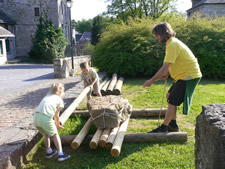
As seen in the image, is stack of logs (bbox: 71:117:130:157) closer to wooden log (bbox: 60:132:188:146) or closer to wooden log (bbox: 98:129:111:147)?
wooden log (bbox: 98:129:111:147)

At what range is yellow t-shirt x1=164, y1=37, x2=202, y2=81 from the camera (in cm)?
363

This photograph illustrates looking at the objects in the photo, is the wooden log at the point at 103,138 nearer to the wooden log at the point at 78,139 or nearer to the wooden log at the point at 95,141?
the wooden log at the point at 95,141

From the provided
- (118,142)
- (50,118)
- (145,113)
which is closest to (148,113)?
(145,113)

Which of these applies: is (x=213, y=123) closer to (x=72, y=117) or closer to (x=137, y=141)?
(x=137, y=141)

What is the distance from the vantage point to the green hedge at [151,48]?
10.7 metres

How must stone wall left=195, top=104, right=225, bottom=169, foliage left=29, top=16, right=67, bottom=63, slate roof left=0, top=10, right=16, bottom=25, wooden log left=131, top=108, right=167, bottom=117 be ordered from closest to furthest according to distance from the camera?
stone wall left=195, top=104, right=225, bottom=169 → wooden log left=131, top=108, right=167, bottom=117 → slate roof left=0, top=10, right=16, bottom=25 → foliage left=29, top=16, right=67, bottom=63

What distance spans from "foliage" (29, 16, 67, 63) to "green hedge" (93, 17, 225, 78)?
17634 millimetres

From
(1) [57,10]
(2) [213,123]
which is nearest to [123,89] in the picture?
(2) [213,123]

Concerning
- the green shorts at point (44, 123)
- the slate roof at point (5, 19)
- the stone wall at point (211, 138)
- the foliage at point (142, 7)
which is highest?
the foliage at point (142, 7)

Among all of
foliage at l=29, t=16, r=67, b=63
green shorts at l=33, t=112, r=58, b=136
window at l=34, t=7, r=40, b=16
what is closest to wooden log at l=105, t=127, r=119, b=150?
green shorts at l=33, t=112, r=58, b=136

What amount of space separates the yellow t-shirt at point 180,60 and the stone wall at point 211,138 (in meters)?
1.53

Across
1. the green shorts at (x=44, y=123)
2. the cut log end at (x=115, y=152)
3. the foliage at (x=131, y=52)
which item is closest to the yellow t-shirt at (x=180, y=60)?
the cut log end at (x=115, y=152)

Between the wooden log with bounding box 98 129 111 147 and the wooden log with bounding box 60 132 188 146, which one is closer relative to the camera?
the wooden log with bounding box 98 129 111 147

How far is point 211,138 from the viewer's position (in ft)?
6.14
